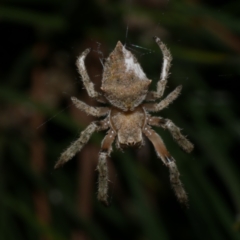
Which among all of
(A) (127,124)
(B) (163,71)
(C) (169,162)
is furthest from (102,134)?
(B) (163,71)

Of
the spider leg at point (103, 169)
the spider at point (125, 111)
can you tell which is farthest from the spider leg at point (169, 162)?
the spider leg at point (103, 169)

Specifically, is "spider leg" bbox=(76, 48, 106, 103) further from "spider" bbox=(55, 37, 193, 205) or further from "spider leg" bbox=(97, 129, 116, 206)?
"spider leg" bbox=(97, 129, 116, 206)

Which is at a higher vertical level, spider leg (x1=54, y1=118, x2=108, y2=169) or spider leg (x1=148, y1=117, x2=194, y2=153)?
spider leg (x1=148, y1=117, x2=194, y2=153)

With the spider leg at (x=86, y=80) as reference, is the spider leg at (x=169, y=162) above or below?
below

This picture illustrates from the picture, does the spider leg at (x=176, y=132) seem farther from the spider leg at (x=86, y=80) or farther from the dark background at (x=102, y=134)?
the spider leg at (x=86, y=80)

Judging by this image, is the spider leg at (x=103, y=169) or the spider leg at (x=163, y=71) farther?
the spider leg at (x=103, y=169)

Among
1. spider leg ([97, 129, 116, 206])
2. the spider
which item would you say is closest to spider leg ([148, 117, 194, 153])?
the spider

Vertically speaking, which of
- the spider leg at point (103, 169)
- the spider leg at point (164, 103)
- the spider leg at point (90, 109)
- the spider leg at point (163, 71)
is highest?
the spider leg at point (163, 71)
